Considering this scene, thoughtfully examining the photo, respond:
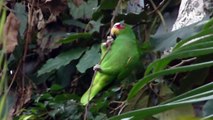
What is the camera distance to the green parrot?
1.44m

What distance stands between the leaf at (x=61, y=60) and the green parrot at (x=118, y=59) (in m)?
0.35

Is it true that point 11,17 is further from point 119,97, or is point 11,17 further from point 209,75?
point 209,75

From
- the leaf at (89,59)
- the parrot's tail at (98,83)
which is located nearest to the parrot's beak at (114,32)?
the parrot's tail at (98,83)

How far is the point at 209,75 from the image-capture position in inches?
45.8

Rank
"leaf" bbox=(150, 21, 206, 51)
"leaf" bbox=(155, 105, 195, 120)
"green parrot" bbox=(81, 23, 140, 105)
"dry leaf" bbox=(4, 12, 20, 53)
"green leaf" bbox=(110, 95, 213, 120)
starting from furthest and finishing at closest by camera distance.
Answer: "dry leaf" bbox=(4, 12, 20, 53)
"green parrot" bbox=(81, 23, 140, 105)
"leaf" bbox=(150, 21, 206, 51)
"leaf" bbox=(155, 105, 195, 120)
"green leaf" bbox=(110, 95, 213, 120)

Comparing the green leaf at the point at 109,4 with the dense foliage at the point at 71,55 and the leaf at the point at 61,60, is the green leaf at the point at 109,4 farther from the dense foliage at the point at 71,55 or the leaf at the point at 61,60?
the leaf at the point at 61,60

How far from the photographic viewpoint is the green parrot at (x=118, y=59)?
1438 millimetres

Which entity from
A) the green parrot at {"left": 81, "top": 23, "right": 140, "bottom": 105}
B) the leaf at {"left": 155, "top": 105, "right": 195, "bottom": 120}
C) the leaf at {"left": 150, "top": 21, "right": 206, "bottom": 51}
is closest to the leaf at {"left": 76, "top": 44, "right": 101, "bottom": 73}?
the green parrot at {"left": 81, "top": 23, "right": 140, "bottom": 105}

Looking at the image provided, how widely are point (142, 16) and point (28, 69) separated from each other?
21.2 inches

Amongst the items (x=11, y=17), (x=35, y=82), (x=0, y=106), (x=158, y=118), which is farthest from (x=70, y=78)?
(x=0, y=106)

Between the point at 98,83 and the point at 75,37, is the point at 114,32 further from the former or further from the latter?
the point at 75,37

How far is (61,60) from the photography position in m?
1.85

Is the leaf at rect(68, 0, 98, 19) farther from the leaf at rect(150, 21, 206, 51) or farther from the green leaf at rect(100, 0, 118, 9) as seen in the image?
the leaf at rect(150, 21, 206, 51)

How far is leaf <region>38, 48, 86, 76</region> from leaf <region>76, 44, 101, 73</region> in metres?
0.05
